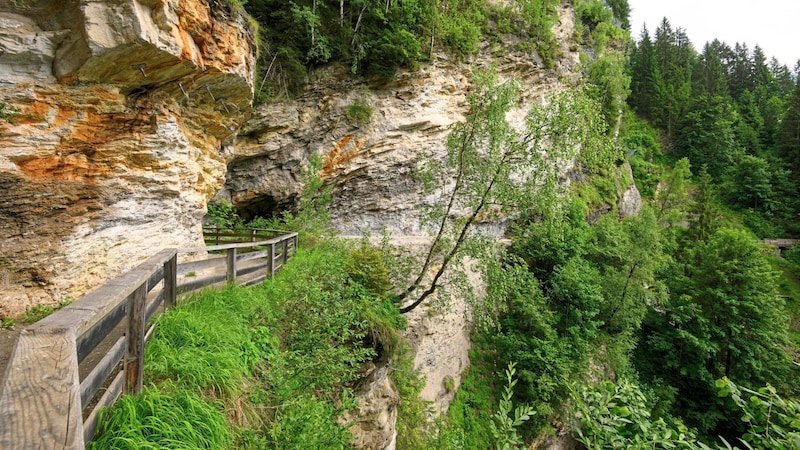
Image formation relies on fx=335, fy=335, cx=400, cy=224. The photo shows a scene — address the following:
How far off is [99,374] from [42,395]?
85 cm

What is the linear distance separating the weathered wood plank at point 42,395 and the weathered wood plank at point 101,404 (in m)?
0.70

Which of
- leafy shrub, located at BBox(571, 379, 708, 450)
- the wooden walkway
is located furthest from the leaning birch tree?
the wooden walkway

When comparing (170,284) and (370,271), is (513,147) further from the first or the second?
(170,284)

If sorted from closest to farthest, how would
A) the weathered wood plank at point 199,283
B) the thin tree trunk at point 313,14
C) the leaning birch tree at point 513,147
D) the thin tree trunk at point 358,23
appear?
the weathered wood plank at point 199,283
the leaning birch tree at point 513,147
the thin tree trunk at point 313,14
the thin tree trunk at point 358,23

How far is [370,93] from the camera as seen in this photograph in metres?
13.8

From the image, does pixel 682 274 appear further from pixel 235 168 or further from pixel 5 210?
pixel 5 210

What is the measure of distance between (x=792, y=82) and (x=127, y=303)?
87.0 m

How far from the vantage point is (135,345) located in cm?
226

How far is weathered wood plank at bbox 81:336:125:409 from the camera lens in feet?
5.30

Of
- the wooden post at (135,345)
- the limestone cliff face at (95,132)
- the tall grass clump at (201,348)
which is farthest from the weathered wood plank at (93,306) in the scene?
the limestone cliff face at (95,132)

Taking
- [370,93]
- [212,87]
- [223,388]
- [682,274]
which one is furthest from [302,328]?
[682,274]

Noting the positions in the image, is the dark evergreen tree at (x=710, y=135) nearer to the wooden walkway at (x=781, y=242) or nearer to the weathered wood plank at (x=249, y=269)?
the wooden walkway at (x=781, y=242)

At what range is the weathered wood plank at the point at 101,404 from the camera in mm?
1688

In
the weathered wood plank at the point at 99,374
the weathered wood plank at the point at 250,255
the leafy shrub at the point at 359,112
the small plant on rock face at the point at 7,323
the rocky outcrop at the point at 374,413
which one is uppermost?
the leafy shrub at the point at 359,112
